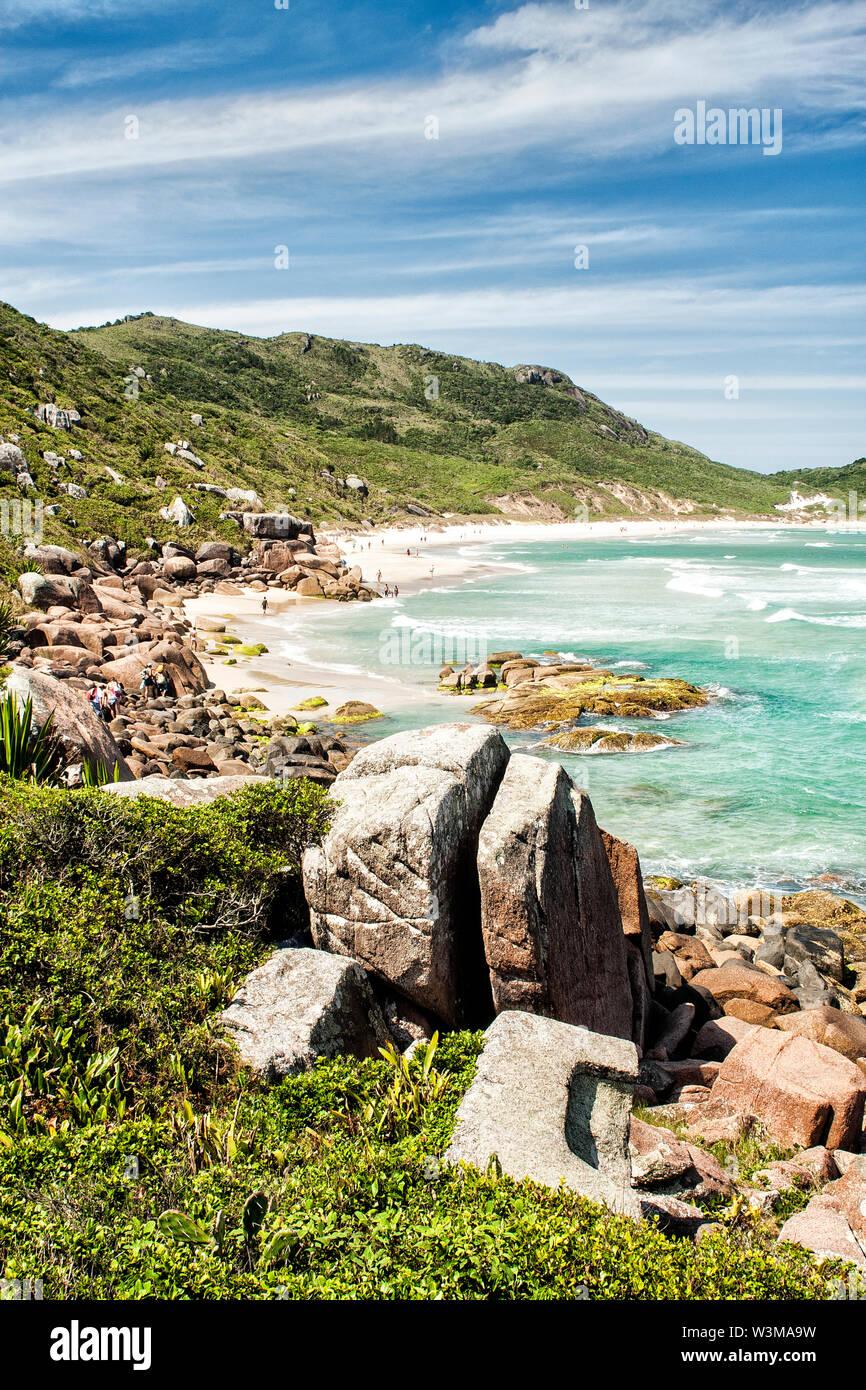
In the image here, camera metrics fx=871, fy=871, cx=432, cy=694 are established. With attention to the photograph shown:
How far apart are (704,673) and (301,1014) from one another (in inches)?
1167

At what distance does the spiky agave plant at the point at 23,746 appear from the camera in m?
11.0

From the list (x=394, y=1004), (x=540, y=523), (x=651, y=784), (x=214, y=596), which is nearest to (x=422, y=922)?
(x=394, y=1004)

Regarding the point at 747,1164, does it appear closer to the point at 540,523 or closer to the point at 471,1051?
the point at 471,1051

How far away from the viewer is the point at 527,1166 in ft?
16.2

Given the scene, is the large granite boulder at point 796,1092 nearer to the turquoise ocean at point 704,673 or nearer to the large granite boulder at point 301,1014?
the large granite boulder at point 301,1014

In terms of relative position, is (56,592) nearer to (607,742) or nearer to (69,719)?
(607,742)

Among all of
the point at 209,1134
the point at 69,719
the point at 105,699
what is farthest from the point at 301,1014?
the point at 105,699

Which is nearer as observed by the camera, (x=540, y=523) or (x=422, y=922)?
(x=422, y=922)

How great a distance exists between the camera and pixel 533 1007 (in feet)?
24.1

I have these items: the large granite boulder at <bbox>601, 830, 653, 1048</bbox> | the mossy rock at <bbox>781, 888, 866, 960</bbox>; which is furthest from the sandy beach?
the large granite boulder at <bbox>601, 830, 653, 1048</bbox>

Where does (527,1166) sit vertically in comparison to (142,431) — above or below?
below

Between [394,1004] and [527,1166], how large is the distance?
2609mm

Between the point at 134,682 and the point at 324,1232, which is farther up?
the point at 134,682

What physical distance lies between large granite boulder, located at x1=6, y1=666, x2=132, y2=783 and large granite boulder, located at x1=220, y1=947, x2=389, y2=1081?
6.00 meters
